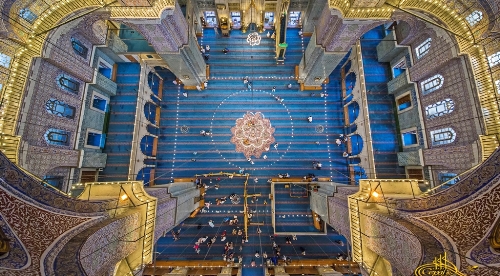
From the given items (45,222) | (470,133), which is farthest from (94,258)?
(470,133)

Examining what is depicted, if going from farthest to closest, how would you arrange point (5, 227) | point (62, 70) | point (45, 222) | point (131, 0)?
point (62, 70) → point (131, 0) → point (45, 222) → point (5, 227)

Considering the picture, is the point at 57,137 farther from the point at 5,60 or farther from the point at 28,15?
the point at 28,15

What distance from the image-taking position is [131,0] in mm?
6891

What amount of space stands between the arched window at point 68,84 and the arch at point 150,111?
2.90m

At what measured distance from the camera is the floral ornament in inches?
461

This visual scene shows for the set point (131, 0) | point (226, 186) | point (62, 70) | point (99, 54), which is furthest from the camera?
point (226, 186)

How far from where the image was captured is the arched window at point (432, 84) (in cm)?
854

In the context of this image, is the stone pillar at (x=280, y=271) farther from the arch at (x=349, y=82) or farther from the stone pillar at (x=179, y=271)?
the arch at (x=349, y=82)

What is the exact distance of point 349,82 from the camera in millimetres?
12070

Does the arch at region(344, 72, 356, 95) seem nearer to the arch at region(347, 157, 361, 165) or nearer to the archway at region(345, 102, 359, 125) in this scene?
the archway at region(345, 102, 359, 125)

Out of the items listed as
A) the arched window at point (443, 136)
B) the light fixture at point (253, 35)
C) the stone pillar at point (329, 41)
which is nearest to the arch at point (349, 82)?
the stone pillar at point (329, 41)

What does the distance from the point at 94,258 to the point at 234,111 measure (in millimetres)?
8983

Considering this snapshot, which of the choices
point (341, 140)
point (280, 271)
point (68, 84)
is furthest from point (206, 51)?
point (280, 271)

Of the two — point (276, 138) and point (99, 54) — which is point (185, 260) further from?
point (99, 54)
